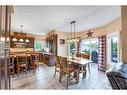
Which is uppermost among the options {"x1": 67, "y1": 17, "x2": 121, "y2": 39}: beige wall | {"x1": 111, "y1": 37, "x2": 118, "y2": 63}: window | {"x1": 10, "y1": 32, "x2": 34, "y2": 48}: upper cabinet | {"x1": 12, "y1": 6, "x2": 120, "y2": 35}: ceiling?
{"x1": 12, "y1": 6, "x2": 120, "y2": 35}: ceiling

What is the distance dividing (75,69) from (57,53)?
418cm

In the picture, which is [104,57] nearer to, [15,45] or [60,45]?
[60,45]

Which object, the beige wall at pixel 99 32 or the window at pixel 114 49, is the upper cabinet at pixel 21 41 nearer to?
the beige wall at pixel 99 32

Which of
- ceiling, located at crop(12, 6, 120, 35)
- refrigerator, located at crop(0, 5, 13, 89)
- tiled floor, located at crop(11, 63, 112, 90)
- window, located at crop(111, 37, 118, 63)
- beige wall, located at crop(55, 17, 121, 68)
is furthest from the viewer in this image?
window, located at crop(111, 37, 118, 63)

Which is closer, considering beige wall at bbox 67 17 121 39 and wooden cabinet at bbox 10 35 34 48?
beige wall at bbox 67 17 121 39

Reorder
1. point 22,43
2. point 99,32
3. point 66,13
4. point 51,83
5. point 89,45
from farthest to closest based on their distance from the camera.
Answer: point 22,43
point 89,45
point 99,32
point 66,13
point 51,83

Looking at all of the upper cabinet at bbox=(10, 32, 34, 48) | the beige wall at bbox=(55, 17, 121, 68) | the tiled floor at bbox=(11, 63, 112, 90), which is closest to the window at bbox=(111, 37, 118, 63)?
the beige wall at bbox=(55, 17, 121, 68)

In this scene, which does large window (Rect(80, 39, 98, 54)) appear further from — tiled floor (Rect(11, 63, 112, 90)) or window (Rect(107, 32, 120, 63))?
tiled floor (Rect(11, 63, 112, 90))

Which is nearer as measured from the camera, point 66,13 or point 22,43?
point 66,13

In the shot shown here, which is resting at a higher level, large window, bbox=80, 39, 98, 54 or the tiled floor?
large window, bbox=80, 39, 98, 54

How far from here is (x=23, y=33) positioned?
31.9 ft

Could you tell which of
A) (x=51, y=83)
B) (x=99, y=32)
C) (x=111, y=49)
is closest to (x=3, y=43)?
(x=51, y=83)

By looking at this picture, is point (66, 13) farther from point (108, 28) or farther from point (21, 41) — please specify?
point (21, 41)
